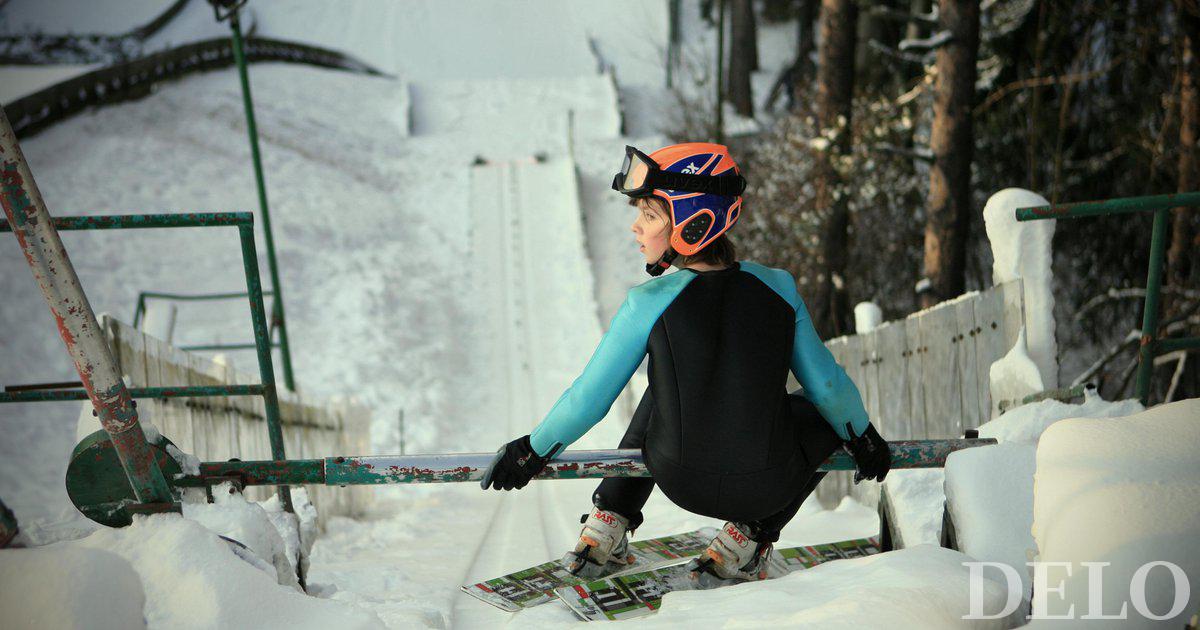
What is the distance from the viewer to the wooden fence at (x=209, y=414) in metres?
4.49

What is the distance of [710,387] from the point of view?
102 inches

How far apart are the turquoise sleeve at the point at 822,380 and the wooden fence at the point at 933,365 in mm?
1633

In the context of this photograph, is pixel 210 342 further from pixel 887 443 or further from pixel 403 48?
pixel 403 48

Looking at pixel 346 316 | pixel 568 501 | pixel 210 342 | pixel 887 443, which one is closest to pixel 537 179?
pixel 346 316

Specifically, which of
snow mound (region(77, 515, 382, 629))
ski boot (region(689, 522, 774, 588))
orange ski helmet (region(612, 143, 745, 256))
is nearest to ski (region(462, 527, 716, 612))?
ski boot (region(689, 522, 774, 588))

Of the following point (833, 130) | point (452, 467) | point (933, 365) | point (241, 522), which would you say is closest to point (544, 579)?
point (452, 467)

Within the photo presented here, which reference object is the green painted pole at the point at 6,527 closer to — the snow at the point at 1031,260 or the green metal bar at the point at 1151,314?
the green metal bar at the point at 1151,314

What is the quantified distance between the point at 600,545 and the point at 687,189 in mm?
1129

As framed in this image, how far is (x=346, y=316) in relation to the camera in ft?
51.3

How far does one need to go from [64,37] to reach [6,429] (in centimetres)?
2133

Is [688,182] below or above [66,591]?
above

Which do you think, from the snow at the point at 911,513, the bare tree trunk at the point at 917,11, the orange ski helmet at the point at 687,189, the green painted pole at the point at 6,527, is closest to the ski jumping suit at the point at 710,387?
the orange ski helmet at the point at 687,189

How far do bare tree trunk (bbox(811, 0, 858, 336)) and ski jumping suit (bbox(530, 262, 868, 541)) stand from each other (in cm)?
932

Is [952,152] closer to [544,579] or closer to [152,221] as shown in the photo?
[544,579]
